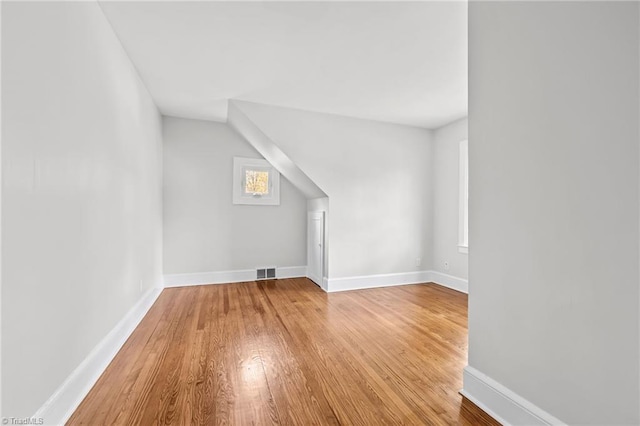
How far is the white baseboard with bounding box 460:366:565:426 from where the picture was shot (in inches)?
49.8

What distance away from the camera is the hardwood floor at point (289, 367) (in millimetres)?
1487

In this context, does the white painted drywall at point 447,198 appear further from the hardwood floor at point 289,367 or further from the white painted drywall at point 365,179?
the hardwood floor at point 289,367

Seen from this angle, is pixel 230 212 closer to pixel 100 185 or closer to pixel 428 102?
pixel 100 185

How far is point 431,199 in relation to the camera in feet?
14.9

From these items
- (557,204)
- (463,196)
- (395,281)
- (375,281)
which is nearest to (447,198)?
(463,196)

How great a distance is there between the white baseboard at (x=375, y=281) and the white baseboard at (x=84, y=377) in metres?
2.29

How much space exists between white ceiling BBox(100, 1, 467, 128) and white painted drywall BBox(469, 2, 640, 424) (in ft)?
2.10

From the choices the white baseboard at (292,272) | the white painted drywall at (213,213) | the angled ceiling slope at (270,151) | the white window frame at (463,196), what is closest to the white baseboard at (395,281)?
the white window frame at (463,196)

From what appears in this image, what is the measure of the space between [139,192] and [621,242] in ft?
11.1

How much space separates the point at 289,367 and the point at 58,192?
1.65 m

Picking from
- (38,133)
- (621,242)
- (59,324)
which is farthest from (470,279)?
(38,133)

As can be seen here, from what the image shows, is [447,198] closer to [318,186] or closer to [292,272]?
[318,186]

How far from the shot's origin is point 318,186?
3846mm

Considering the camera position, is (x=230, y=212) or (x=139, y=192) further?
(x=230, y=212)
